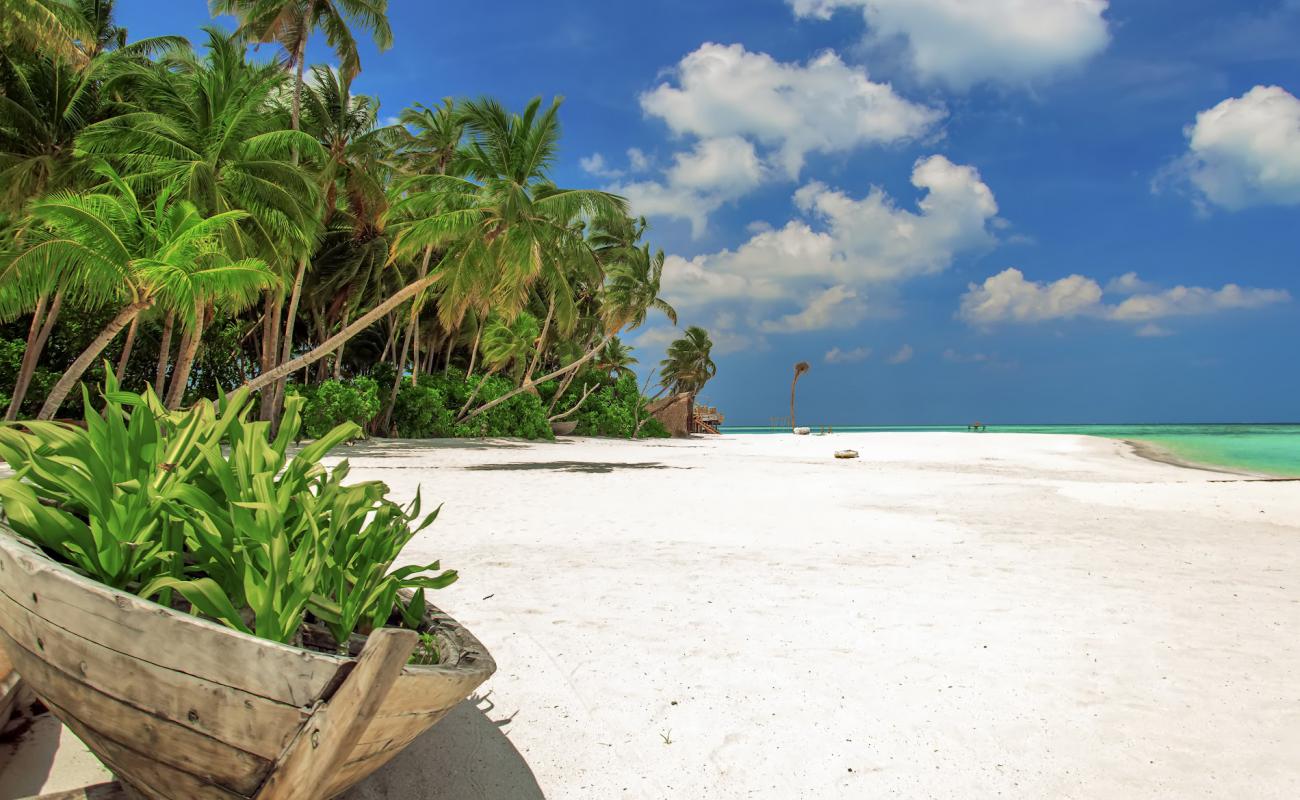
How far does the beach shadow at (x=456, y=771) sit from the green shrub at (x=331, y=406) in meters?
17.0

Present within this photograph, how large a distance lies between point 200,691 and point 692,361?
47.3m

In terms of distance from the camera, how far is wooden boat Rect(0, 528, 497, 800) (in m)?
1.30

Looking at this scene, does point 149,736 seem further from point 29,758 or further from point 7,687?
point 29,758

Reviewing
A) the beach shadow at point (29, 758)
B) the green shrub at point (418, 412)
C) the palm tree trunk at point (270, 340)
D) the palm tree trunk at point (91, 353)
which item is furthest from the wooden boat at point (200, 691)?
the green shrub at point (418, 412)

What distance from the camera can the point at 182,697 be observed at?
1.36m

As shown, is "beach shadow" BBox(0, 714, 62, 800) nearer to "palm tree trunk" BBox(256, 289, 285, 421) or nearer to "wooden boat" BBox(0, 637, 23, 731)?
"wooden boat" BBox(0, 637, 23, 731)

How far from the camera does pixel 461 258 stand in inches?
622

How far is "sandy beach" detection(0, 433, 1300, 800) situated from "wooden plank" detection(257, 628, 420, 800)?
2.78ft

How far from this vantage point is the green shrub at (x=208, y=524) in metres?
1.61

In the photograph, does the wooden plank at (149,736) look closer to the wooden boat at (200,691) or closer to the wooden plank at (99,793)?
the wooden boat at (200,691)

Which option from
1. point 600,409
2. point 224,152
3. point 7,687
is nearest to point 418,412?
point 224,152

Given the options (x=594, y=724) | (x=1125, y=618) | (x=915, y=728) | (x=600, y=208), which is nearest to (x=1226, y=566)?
(x=1125, y=618)

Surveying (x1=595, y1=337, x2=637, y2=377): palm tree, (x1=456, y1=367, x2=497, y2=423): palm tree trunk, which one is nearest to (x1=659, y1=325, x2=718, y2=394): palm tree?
(x1=595, y1=337, x2=637, y2=377): palm tree

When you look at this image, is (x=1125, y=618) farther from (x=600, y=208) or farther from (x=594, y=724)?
(x=600, y=208)
